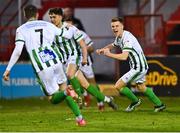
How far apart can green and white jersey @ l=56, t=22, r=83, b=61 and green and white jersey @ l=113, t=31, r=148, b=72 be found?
2.93 feet

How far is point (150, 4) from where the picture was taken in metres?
30.1

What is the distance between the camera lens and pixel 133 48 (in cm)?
1995

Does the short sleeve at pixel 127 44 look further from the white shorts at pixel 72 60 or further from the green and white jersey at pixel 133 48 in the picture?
the white shorts at pixel 72 60

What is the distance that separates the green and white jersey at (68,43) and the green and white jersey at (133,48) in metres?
0.89

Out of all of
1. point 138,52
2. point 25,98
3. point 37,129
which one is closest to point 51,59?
point 37,129

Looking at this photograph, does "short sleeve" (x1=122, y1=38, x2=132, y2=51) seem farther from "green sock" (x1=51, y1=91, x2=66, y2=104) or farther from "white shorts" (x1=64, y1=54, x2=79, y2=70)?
"green sock" (x1=51, y1=91, x2=66, y2=104)

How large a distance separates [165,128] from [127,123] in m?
1.22

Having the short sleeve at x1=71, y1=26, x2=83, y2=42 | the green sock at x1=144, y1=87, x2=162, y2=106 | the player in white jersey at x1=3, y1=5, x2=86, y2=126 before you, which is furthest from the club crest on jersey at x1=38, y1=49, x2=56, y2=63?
the green sock at x1=144, y1=87, x2=162, y2=106

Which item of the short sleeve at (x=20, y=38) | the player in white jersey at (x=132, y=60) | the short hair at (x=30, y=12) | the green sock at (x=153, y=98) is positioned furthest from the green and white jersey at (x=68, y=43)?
the short sleeve at (x=20, y=38)

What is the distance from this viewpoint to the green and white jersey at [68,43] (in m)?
19.9

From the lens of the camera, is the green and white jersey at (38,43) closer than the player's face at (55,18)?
Yes

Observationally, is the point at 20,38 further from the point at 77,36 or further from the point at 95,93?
the point at 95,93

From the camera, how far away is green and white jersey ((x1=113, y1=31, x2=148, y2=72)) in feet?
64.6

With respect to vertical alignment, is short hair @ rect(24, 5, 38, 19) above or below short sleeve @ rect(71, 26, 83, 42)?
above
